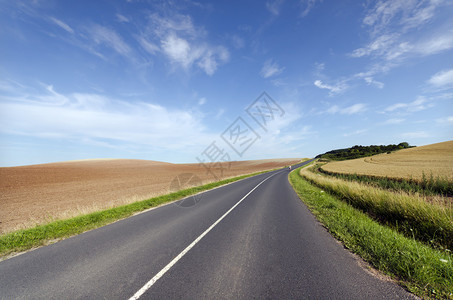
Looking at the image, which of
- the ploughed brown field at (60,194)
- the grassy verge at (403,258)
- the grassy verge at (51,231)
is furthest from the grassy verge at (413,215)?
the ploughed brown field at (60,194)

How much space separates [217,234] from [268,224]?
2094 millimetres

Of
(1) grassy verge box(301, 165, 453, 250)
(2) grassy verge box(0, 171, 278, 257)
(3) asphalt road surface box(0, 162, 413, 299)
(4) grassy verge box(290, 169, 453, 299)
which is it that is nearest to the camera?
(4) grassy verge box(290, 169, 453, 299)

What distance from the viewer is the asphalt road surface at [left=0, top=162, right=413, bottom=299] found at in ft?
9.59

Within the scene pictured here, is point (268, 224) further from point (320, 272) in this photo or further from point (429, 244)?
point (429, 244)

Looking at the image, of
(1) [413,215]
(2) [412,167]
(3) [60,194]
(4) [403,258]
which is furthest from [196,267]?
(2) [412,167]

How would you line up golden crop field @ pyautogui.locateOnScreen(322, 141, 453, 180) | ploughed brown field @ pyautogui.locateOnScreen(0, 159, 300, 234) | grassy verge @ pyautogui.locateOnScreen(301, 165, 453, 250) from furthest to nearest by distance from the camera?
golden crop field @ pyautogui.locateOnScreen(322, 141, 453, 180), ploughed brown field @ pyautogui.locateOnScreen(0, 159, 300, 234), grassy verge @ pyautogui.locateOnScreen(301, 165, 453, 250)

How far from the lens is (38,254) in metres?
4.64

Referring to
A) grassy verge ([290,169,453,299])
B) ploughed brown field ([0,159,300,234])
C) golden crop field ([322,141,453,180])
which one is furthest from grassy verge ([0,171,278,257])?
golden crop field ([322,141,453,180])

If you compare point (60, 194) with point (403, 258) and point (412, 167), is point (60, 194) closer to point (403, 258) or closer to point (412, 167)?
point (403, 258)

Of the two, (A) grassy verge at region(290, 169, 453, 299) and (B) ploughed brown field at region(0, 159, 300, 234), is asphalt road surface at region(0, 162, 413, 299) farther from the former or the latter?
(B) ploughed brown field at region(0, 159, 300, 234)

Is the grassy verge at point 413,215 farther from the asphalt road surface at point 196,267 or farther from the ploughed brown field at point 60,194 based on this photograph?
the ploughed brown field at point 60,194

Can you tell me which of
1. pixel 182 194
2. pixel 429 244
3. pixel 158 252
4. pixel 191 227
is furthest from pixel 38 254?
pixel 429 244

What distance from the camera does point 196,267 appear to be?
369 cm

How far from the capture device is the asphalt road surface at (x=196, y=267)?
2924 millimetres
